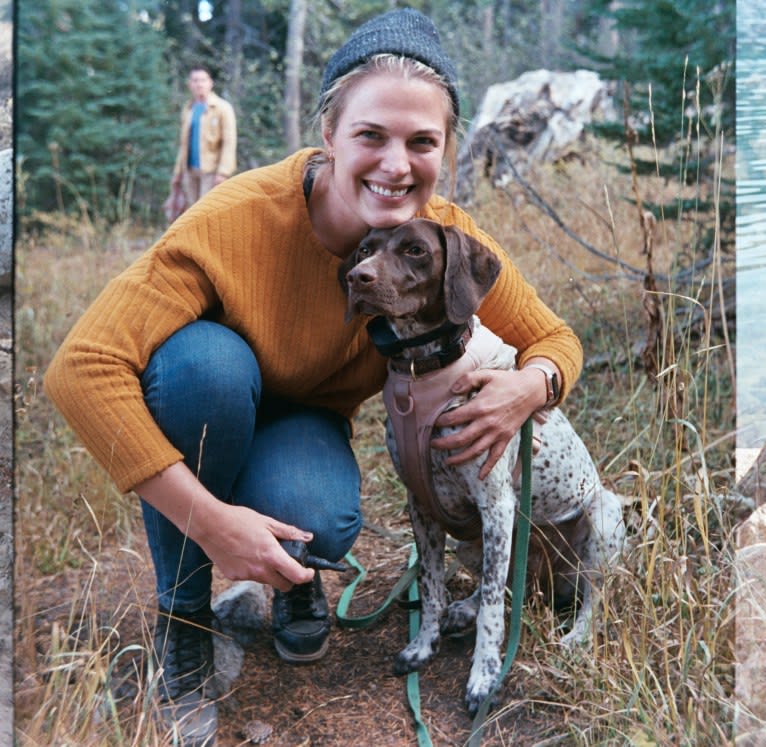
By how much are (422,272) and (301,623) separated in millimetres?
1047

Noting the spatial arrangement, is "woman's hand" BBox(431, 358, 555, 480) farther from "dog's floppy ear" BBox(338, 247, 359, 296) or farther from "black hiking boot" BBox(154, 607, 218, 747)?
"black hiking boot" BBox(154, 607, 218, 747)

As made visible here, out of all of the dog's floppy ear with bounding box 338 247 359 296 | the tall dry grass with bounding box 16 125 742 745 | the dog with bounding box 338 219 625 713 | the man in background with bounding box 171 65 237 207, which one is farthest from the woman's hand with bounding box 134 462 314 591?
the man in background with bounding box 171 65 237 207

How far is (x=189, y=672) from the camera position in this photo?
7.28 feet

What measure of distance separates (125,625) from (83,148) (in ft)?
→ 34.2

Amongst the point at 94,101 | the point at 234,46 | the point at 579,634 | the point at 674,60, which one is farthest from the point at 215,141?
the point at 579,634

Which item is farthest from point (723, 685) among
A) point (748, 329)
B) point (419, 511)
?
point (419, 511)

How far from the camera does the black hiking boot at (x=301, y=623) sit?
241 cm

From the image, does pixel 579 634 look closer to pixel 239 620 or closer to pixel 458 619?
pixel 458 619

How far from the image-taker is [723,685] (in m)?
1.75

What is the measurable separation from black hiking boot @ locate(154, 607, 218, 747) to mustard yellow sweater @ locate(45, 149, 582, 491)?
51 centimetres

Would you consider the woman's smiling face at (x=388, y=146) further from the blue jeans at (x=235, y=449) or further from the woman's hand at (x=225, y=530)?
the woman's hand at (x=225, y=530)

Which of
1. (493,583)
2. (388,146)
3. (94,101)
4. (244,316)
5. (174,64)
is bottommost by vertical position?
(493,583)

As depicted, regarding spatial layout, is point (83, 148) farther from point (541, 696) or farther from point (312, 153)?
point (541, 696)

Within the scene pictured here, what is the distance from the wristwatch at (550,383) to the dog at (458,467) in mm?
68
